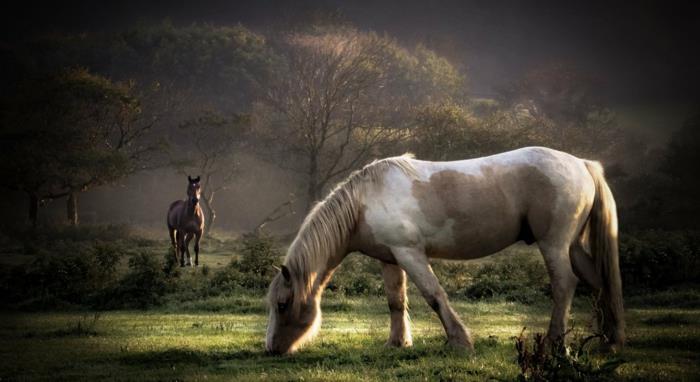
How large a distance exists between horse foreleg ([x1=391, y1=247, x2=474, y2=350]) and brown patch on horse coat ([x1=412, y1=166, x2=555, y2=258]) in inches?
13.6

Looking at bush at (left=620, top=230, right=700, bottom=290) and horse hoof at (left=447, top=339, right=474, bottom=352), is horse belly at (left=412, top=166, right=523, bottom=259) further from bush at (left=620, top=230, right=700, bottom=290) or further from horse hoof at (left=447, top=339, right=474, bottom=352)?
bush at (left=620, top=230, right=700, bottom=290)

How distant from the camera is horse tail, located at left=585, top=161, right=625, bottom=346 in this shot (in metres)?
7.70

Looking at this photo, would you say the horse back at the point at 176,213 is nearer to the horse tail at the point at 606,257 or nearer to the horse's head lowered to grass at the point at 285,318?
the horse's head lowered to grass at the point at 285,318

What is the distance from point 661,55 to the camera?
69625mm

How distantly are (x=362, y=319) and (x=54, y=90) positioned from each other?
28.3m

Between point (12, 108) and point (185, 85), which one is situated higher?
point (185, 85)

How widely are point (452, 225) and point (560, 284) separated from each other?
1.45 metres

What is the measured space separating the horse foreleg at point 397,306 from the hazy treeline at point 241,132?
2228cm

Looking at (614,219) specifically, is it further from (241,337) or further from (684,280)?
(684,280)

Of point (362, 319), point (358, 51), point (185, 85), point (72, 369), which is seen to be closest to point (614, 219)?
point (362, 319)

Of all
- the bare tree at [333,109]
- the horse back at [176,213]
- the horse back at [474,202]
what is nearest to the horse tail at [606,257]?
the horse back at [474,202]

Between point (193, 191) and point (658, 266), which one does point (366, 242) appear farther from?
point (193, 191)

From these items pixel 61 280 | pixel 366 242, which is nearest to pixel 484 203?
pixel 366 242

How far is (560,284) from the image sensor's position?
25.0 ft
